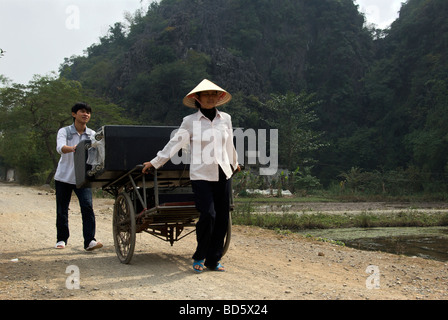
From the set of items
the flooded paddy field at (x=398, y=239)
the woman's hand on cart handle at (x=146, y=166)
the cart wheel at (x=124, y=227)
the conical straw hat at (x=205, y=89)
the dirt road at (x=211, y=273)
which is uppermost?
the conical straw hat at (x=205, y=89)

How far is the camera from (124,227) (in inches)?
242

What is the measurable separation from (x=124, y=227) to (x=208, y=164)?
1600 mm

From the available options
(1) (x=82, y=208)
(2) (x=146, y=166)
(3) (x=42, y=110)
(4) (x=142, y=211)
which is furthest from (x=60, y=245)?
(3) (x=42, y=110)

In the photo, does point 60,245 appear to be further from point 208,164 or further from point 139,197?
point 208,164

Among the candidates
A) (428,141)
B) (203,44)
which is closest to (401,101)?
(428,141)

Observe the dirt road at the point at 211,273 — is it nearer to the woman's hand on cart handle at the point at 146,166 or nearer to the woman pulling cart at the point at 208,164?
the woman pulling cart at the point at 208,164

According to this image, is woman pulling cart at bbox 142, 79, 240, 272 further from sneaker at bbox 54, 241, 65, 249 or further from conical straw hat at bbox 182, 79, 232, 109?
sneaker at bbox 54, 241, 65, 249

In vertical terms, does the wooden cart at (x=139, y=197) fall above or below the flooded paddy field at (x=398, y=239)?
above

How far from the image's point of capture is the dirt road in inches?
180

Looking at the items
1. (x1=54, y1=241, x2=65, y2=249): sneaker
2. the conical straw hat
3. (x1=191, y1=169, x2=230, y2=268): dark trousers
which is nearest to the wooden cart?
(x1=191, y1=169, x2=230, y2=268): dark trousers

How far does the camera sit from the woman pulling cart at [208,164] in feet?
17.4

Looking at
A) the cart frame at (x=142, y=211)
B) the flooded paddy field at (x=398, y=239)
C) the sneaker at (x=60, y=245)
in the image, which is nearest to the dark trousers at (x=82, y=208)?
the sneaker at (x=60, y=245)

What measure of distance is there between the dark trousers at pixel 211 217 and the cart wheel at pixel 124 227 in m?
0.86

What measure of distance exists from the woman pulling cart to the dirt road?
1.22ft
